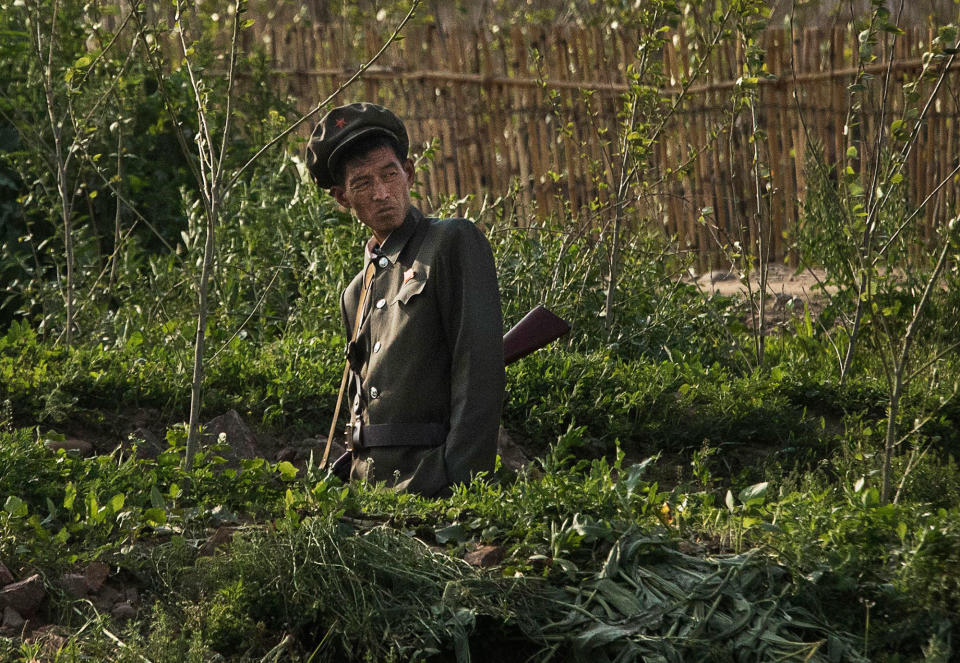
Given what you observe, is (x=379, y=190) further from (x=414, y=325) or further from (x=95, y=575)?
(x=95, y=575)

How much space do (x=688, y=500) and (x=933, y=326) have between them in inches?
122

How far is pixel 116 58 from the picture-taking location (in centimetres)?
823

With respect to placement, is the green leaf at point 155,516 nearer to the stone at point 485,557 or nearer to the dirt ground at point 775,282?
the stone at point 485,557

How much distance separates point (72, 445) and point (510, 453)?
1652mm

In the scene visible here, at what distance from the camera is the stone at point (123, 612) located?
9.35ft

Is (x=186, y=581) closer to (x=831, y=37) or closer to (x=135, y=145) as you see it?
(x=135, y=145)

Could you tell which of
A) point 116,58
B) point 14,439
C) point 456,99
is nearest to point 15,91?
point 116,58

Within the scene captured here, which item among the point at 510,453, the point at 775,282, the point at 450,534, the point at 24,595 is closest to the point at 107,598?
the point at 24,595

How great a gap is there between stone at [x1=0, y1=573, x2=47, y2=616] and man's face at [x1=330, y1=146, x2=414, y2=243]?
4.89ft

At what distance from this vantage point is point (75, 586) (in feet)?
9.50

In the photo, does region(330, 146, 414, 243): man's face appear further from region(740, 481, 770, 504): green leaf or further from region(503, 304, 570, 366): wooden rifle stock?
region(740, 481, 770, 504): green leaf

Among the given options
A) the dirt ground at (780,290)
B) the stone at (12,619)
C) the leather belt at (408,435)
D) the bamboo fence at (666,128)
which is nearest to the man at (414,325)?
the leather belt at (408,435)

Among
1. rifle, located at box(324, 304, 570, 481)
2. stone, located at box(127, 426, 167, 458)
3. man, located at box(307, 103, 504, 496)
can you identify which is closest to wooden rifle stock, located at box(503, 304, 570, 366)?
rifle, located at box(324, 304, 570, 481)

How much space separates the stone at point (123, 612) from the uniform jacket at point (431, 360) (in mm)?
921
